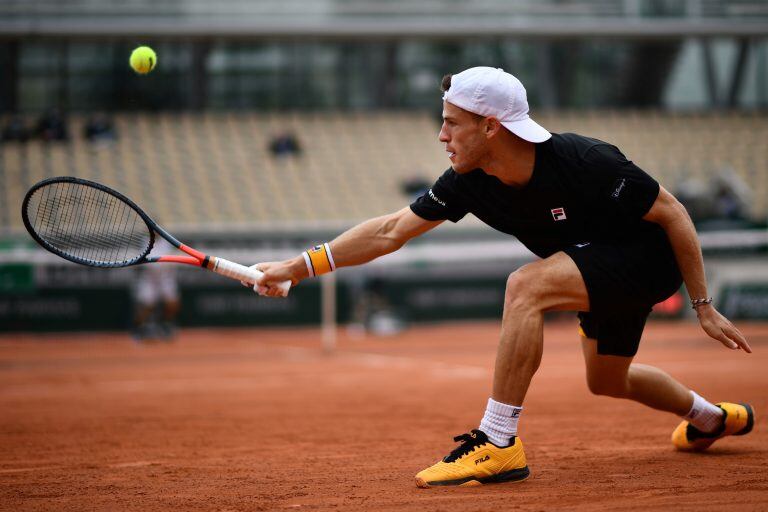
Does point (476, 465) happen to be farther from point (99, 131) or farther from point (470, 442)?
point (99, 131)

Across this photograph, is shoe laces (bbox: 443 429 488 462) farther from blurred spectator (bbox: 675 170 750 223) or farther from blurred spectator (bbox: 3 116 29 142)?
blurred spectator (bbox: 3 116 29 142)

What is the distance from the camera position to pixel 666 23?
23.9 metres

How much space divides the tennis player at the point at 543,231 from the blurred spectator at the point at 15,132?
20163 millimetres

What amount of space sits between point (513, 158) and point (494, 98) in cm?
31

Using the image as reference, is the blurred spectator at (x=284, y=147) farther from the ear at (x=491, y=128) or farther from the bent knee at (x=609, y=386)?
the ear at (x=491, y=128)

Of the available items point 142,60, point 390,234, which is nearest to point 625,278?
point 390,234

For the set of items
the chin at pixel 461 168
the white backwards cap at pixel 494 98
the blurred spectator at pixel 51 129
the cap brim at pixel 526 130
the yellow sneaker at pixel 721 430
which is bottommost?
the yellow sneaker at pixel 721 430

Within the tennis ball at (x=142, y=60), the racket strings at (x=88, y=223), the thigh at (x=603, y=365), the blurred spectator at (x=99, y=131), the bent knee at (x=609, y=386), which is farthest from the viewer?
the blurred spectator at (x=99, y=131)

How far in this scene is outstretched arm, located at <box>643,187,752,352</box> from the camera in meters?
4.48

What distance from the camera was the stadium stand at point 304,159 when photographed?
22.0 m

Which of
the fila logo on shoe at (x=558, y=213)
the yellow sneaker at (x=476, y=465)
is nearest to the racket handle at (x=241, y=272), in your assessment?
the yellow sneaker at (x=476, y=465)

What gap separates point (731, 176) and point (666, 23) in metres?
4.12

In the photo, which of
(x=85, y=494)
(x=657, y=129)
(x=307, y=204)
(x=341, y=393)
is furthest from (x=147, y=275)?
(x=657, y=129)

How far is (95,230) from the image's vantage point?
22.2ft
